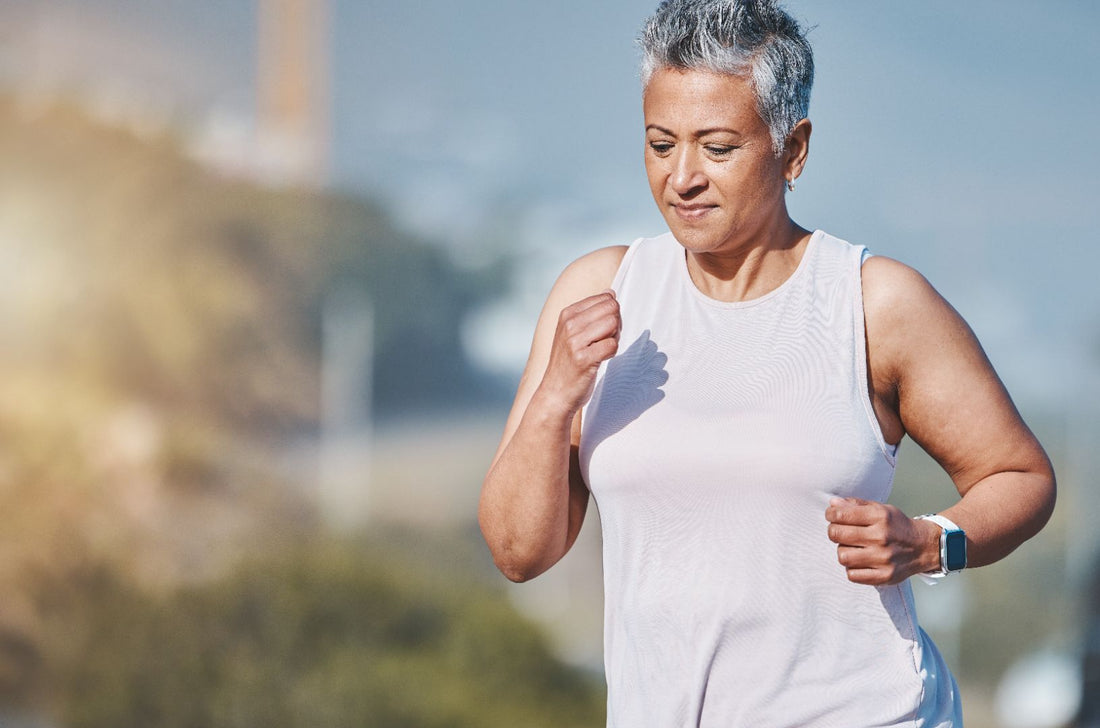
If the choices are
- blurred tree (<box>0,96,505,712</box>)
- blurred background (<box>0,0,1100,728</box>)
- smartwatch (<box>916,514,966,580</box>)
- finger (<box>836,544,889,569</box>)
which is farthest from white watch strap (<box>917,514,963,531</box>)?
blurred tree (<box>0,96,505,712</box>)

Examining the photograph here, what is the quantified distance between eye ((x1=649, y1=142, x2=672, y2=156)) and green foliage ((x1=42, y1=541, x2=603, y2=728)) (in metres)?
3.54

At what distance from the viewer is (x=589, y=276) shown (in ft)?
5.00

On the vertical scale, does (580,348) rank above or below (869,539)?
above

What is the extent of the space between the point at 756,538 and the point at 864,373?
0.22 metres

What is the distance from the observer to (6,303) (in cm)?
498

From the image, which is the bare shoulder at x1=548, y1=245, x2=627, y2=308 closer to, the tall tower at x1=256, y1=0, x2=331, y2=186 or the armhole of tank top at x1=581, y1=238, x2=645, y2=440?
the armhole of tank top at x1=581, y1=238, x2=645, y2=440

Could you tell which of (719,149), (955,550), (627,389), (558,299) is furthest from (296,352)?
(955,550)

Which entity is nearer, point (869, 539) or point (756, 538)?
point (869, 539)

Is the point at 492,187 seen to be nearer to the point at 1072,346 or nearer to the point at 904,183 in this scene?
the point at 904,183

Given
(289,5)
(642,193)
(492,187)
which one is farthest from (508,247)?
(289,5)

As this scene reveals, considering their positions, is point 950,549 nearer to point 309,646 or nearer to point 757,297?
point 757,297

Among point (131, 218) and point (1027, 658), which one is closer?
point (1027, 658)

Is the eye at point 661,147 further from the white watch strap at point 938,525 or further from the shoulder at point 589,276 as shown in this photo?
the white watch strap at point 938,525

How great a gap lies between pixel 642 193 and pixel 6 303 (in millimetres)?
2549
